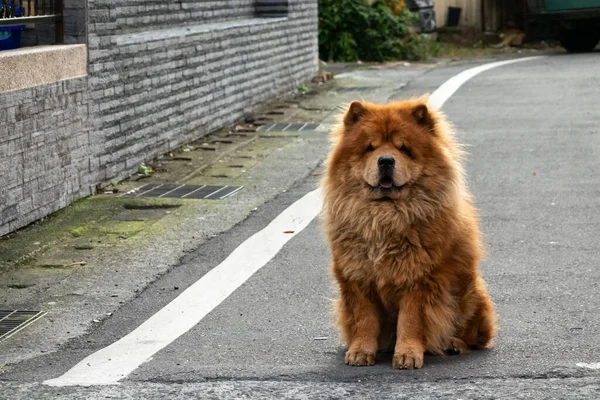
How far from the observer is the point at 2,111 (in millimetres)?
9172

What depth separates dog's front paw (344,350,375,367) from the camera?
19.1ft

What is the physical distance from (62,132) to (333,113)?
6353 millimetres

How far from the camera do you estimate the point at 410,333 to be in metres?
5.79

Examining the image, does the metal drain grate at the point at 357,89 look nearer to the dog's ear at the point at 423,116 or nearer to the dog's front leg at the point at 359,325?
the dog's ear at the point at 423,116

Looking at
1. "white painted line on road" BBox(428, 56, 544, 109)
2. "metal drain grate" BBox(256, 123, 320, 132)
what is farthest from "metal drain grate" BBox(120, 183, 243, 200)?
"white painted line on road" BBox(428, 56, 544, 109)

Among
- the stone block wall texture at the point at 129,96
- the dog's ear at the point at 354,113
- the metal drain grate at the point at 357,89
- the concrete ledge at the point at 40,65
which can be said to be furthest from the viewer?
the metal drain grate at the point at 357,89

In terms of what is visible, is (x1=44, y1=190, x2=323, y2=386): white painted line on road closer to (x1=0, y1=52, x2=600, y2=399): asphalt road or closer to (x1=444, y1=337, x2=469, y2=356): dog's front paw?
(x1=0, y1=52, x2=600, y2=399): asphalt road

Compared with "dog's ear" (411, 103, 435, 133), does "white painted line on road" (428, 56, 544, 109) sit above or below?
below

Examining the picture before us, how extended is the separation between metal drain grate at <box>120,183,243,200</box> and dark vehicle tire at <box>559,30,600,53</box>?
14.3 metres

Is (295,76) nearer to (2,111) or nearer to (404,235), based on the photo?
(2,111)

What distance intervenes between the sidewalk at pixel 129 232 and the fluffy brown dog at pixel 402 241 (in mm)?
1791

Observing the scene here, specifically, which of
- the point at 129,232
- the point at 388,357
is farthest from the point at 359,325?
the point at 129,232

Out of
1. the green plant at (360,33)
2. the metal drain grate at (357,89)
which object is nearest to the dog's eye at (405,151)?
the metal drain grate at (357,89)

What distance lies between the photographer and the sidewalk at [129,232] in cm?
732
